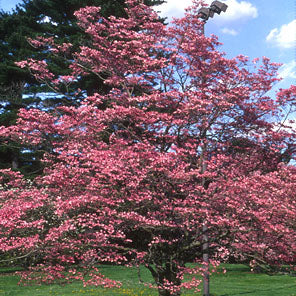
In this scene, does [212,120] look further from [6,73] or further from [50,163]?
[6,73]

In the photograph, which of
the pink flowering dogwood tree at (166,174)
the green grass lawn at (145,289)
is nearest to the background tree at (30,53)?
the green grass lawn at (145,289)

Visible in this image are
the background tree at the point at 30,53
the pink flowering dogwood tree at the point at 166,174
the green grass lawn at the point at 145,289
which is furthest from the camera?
the background tree at the point at 30,53

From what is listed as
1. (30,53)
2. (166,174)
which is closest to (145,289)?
(166,174)

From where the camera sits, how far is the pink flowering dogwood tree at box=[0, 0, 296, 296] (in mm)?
8922

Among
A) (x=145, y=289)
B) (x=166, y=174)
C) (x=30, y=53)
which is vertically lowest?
(x=145, y=289)

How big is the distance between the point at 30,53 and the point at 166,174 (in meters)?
23.2

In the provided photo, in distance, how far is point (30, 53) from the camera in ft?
93.9

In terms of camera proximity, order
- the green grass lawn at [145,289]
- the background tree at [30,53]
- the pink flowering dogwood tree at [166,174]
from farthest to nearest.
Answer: the background tree at [30,53]
the green grass lawn at [145,289]
the pink flowering dogwood tree at [166,174]

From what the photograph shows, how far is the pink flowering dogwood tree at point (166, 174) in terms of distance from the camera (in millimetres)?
8922

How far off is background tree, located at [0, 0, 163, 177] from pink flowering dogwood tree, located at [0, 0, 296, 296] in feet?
48.0

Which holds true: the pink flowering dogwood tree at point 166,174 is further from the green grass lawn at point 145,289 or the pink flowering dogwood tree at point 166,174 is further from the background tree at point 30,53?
the background tree at point 30,53

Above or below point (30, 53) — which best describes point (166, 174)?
below

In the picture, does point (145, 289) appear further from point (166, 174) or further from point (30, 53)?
point (30, 53)

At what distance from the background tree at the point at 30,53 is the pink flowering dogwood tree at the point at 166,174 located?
1463 centimetres
